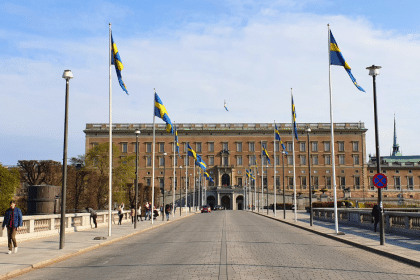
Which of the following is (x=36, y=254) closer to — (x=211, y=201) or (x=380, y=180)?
(x=380, y=180)

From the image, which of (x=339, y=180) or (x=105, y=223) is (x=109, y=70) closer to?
(x=105, y=223)

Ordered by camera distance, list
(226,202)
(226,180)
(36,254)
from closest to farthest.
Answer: (36,254) < (226,202) < (226,180)

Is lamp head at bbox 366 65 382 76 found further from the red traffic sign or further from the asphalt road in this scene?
the asphalt road

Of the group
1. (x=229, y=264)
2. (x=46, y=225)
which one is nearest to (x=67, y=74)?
(x=46, y=225)

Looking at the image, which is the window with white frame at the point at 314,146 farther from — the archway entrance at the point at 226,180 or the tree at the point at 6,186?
the tree at the point at 6,186

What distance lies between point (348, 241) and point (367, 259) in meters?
6.15

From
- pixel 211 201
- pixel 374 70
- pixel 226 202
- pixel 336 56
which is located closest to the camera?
pixel 374 70

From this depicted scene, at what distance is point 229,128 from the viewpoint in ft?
426

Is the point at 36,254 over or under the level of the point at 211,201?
over

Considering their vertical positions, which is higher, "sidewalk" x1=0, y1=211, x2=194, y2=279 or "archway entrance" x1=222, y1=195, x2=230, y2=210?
"sidewalk" x1=0, y1=211, x2=194, y2=279

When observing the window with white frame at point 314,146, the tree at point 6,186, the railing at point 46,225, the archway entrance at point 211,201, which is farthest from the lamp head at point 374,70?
the window with white frame at point 314,146

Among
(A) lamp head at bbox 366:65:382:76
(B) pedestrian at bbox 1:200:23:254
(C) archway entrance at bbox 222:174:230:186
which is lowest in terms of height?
(B) pedestrian at bbox 1:200:23:254

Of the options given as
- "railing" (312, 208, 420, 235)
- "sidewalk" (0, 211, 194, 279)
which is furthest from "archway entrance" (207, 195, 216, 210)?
A: "sidewalk" (0, 211, 194, 279)

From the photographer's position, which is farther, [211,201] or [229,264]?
[211,201]
